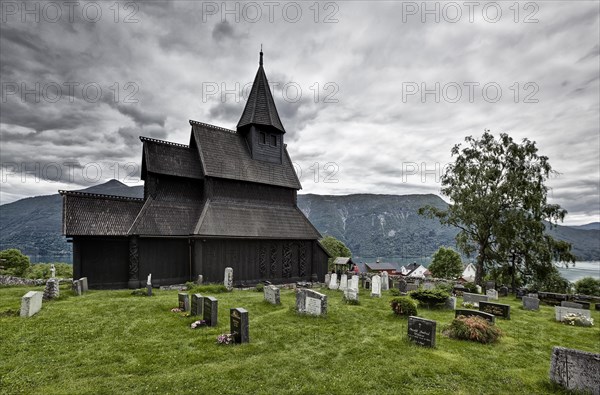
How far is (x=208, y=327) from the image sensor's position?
412 inches

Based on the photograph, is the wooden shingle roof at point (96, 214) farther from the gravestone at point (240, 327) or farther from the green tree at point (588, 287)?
the green tree at point (588, 287)

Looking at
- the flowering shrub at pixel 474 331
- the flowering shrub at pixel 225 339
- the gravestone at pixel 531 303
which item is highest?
the flowering shrub at pixel 225 339

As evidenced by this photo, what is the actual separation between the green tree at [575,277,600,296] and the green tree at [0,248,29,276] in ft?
183

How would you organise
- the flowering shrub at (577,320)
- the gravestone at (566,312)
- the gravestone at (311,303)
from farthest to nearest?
the gravestone at (566,312) → the flowering shrub at (577,320) → the gravestone at (311,303)

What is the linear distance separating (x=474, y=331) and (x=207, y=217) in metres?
16.9

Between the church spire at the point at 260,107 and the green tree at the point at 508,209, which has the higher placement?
the church spire at the point at 260,107

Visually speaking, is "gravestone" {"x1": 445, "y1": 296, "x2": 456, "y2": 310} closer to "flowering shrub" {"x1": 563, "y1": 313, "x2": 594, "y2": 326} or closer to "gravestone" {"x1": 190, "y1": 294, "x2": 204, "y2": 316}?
"flowering shrub" {"x1": 563, "y1": 313, "x2": 594, "y2": 326}

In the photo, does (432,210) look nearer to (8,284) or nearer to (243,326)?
(243,326)

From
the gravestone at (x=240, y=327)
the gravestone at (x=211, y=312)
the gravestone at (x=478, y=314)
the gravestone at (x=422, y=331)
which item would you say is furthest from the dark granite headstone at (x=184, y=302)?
the gravestone at (x=478, y=314)

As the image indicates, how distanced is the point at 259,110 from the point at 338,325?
21.1 metres

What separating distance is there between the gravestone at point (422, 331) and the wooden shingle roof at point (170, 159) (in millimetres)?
18312

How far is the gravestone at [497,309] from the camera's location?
14034 millimetres

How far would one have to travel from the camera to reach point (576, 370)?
21.7 ft

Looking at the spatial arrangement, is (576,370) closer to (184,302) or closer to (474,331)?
(474,331)
